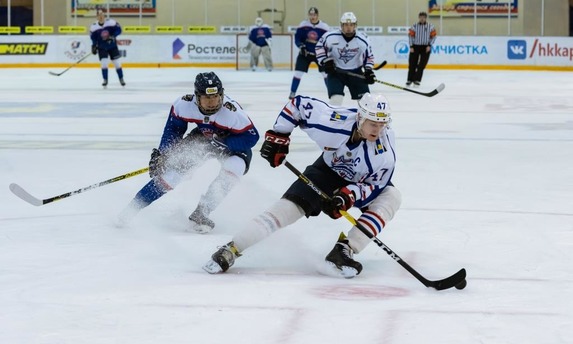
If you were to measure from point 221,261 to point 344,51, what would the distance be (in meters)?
6.27

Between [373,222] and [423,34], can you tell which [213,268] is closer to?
[373,222]

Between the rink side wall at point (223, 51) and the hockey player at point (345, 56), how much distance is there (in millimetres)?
9973

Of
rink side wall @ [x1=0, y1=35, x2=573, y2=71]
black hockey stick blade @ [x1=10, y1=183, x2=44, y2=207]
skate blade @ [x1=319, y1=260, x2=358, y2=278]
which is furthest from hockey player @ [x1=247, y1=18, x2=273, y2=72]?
skate blade @ [x1=319, y1=260, x2=358, y2=278]

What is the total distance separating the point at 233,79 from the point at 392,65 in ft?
14.1

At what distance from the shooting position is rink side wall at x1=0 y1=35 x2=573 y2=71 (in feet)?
63.0

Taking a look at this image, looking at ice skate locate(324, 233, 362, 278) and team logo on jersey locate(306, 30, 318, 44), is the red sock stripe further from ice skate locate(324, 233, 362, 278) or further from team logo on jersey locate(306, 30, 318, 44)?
team logo on jersey locate(306, 30, 318, 44)

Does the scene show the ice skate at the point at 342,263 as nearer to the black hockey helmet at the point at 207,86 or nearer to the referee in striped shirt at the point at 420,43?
the black hockey helmet at the point at 207,86

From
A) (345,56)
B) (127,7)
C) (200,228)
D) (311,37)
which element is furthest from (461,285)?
(127,7)

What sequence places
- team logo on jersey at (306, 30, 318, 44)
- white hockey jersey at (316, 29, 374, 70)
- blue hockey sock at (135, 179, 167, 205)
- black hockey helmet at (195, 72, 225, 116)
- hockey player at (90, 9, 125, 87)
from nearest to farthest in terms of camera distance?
black hockey helmet at (195, 72, 225, 116), blue hockey sock at (135, 179, 167, 205), white hockey jersey at (316, 29, 374, 70), team logo on jersey at (306, 30, 318, 44), hockey player at (90, 9, 125, 87)

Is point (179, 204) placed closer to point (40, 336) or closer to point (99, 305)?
point (99, 305)

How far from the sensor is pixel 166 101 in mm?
11812

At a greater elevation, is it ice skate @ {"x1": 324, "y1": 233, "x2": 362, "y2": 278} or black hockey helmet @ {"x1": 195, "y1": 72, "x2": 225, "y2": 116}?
black hockey helmet @ {"x1": 195, "y1": 72, "x2": 225, "y2": 116}

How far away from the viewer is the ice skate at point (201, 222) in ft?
14.3

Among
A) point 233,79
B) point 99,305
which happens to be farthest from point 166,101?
point 99,305
